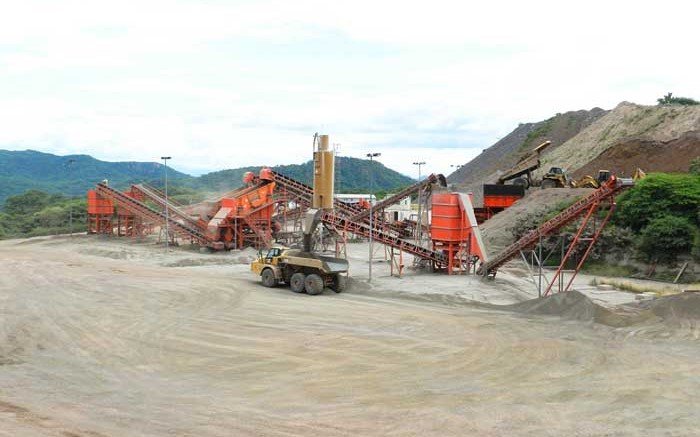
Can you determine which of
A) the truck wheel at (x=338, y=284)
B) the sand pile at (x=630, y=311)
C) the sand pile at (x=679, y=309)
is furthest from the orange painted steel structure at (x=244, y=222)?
the sand pile at (x=679, y=309)

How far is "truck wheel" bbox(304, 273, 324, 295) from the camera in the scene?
29.3 meters

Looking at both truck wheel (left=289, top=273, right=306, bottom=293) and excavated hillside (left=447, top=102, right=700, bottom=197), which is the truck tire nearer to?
excavated hillside (left=447, top=102, right=700, bottom=197)

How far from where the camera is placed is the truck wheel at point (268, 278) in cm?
3131

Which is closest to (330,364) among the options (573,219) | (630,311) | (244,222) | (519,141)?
(630,311)

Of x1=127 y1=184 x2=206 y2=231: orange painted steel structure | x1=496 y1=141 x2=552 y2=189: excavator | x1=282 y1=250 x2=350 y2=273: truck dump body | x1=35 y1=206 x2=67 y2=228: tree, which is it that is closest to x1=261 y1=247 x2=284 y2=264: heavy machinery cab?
x1=282 y1=250 x2=350 y2=273: truck dump body

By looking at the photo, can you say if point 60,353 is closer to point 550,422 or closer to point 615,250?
point 550,422

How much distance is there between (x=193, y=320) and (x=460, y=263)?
1854 cm

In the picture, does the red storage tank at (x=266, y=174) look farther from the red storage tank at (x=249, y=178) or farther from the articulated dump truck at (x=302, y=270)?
the articulated dump truck at (x=302, y=270)

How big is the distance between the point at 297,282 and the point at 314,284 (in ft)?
3.35

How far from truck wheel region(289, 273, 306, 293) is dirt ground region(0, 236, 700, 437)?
1.56 m

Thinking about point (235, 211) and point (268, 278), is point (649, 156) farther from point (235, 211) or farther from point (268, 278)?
point (268, 278)

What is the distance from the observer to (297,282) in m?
29.9

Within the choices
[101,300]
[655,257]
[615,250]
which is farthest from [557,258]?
[101,300]

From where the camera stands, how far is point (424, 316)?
23.7 meters
